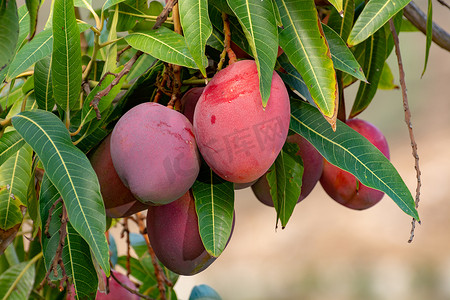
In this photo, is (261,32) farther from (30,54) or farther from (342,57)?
(30,54)

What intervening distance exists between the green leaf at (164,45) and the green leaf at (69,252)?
198 millimetres

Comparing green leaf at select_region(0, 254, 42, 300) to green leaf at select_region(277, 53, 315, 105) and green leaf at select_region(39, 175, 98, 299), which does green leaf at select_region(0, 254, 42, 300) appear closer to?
green leaf at select_region(39, 175, 98, 299)

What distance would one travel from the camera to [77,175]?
624 mm

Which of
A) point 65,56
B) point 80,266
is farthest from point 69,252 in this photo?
point 65,56

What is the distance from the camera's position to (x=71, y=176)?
2.03 feet

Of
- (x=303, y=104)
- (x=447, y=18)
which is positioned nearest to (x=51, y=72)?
(x=303, y=104)

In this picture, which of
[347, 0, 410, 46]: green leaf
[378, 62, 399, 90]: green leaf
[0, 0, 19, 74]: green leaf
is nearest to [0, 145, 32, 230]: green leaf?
[0, 0, 19, 74]: green leaf

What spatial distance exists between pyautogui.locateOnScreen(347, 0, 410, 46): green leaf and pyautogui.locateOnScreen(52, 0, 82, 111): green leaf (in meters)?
0.31

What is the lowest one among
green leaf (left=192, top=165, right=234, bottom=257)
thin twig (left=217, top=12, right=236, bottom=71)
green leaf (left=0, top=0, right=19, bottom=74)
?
green leaf (left=192, top=165, right=234, bottom=257)

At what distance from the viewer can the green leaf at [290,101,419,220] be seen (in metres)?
0.66

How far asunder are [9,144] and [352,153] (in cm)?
40

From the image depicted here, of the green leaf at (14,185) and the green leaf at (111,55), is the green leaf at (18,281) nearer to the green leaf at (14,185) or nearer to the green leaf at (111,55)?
the green leaf at (14,185)

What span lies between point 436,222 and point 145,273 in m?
3.93

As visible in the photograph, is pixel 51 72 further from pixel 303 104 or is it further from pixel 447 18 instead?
pixel 447 18
